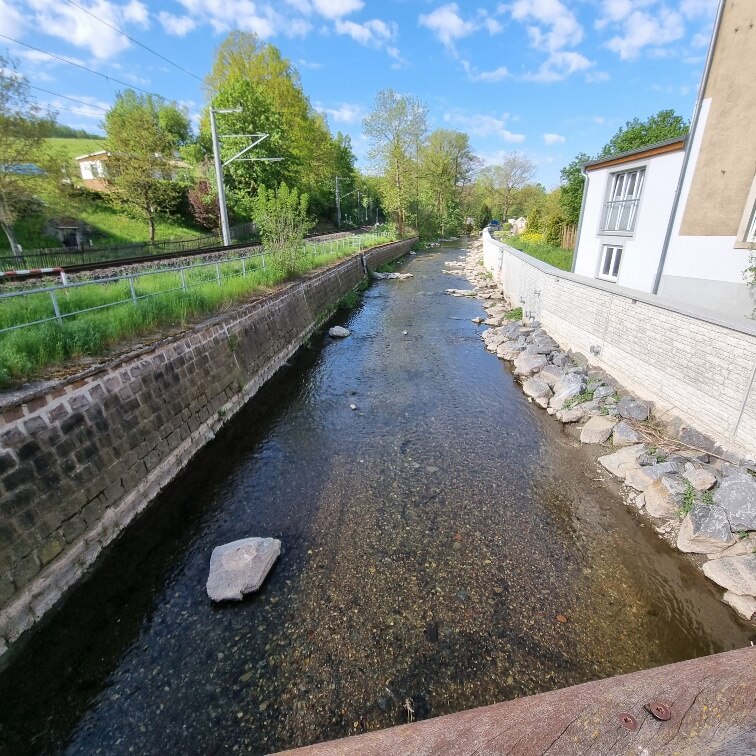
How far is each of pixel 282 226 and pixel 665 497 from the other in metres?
14.4

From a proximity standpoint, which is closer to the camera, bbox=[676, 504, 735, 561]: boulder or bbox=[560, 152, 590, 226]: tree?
bbox=[676, 504, 735, 561]: boulder

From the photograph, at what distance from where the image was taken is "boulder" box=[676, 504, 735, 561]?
507cm

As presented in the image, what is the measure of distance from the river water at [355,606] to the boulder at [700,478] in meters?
0.99

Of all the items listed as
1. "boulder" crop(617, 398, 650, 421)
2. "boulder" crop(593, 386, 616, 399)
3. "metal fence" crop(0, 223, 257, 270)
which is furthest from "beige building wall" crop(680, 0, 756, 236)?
"metal fence" crop(0, 223, 257, 270)

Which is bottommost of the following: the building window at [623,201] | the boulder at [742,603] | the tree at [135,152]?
the boulder at [742,603]

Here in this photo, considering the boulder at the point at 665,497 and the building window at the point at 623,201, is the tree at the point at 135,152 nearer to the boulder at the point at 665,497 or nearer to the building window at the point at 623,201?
the building window at the point at 623,201

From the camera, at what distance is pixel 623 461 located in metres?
6.93

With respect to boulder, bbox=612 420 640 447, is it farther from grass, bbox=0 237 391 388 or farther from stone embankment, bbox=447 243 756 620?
grass, bbox=0 237 391 388

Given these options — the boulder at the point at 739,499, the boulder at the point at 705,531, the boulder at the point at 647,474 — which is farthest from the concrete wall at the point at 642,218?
the boulder at the point at 705,531

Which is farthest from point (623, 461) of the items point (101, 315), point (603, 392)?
point (101, 315)

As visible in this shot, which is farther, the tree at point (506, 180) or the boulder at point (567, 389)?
the tree at point (506, 180)

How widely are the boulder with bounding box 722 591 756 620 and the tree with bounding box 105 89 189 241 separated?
32575 mm

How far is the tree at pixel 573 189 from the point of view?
23.7 m

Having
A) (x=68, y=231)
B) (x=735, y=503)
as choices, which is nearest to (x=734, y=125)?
(x=735, y=503)
